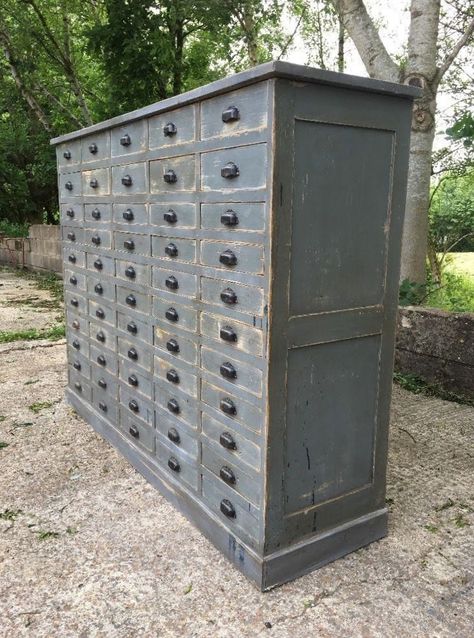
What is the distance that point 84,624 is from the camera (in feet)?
6.83

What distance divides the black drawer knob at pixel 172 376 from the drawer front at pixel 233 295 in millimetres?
529

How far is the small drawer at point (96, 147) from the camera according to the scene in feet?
10.8

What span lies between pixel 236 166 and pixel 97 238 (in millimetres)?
1744

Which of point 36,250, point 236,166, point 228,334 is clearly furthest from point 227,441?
point 36,250

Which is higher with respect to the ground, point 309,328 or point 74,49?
point 74,49

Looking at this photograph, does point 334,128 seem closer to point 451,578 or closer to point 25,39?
point 451,578

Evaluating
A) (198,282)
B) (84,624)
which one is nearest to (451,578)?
(84,624)

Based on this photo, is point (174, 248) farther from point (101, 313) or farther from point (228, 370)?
point (101, 313)

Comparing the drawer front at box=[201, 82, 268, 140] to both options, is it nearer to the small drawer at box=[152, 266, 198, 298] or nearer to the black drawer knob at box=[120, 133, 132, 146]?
the small drawer at box=[152, 266, 198, 298]

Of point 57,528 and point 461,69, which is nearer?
point 57,528

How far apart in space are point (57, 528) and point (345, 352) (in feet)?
5.64

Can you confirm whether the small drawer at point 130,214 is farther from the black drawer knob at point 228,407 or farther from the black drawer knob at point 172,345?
the black drawer knob at point 228,407

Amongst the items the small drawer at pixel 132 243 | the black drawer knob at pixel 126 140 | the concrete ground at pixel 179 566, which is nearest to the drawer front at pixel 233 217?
the small drawer at pixel 132 243

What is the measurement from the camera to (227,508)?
247cm
